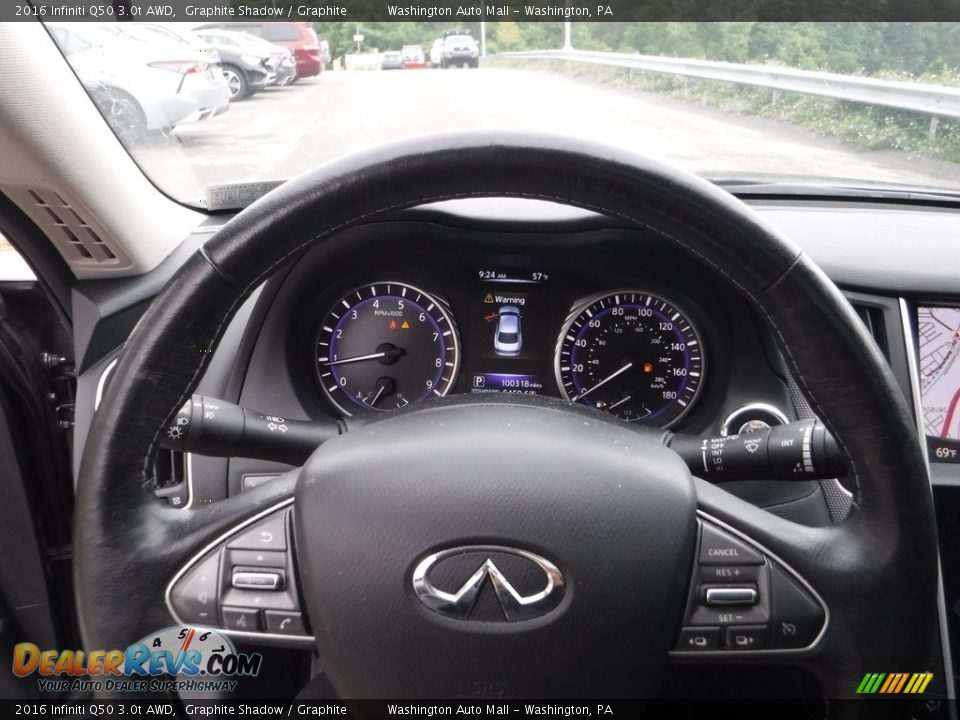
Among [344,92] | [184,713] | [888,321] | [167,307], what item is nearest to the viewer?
[167,307]

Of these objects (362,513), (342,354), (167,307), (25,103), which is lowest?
(342,354)

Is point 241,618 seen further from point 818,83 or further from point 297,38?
point 818,83

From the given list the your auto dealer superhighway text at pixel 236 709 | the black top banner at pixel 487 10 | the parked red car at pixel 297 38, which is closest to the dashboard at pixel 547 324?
the black top banner at pixel 487 10

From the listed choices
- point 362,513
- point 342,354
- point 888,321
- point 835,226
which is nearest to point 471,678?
point 362,513

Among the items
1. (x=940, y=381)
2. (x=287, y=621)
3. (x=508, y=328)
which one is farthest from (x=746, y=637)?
(x=940, y=381)

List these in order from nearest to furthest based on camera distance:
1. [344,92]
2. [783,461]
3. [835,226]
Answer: [783,461]
[835,226]
[344,92]

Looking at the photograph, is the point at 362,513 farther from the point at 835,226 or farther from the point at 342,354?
the point at 835,226

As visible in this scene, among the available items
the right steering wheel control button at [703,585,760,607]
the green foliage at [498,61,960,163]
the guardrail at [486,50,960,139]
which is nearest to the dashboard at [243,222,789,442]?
the guardrail at [486,50,960,139]
